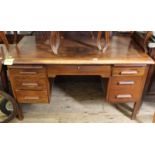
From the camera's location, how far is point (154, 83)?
163 centimetres

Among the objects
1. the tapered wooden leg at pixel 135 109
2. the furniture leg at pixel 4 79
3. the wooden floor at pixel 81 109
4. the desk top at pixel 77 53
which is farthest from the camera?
the wooden floor at pixel 81 109

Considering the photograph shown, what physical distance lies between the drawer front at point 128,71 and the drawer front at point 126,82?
0.11ft

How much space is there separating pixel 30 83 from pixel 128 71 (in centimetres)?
78

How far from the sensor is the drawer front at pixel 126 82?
4.43 ft

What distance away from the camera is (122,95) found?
4.75 feet

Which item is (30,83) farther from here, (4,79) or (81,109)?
(81,109)

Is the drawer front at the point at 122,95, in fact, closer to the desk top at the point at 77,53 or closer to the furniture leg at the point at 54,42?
the desk top at the point at 77,53

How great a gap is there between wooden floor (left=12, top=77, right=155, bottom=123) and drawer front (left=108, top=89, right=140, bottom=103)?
0.94 ft

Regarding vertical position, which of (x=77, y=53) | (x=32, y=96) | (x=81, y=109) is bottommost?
(x=81, y=109)

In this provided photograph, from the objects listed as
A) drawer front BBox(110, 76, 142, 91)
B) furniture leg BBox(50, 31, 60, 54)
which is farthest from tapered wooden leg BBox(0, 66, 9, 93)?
drawer front BBox(110, 76, 142, 91)

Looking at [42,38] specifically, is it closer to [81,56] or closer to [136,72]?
[81,56]

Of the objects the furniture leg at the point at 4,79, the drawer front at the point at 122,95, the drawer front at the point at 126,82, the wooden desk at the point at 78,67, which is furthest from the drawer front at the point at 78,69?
the furniture leg at the point at 4,79

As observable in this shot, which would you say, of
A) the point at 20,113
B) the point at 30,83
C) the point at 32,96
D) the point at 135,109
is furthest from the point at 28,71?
the point at 135,109
